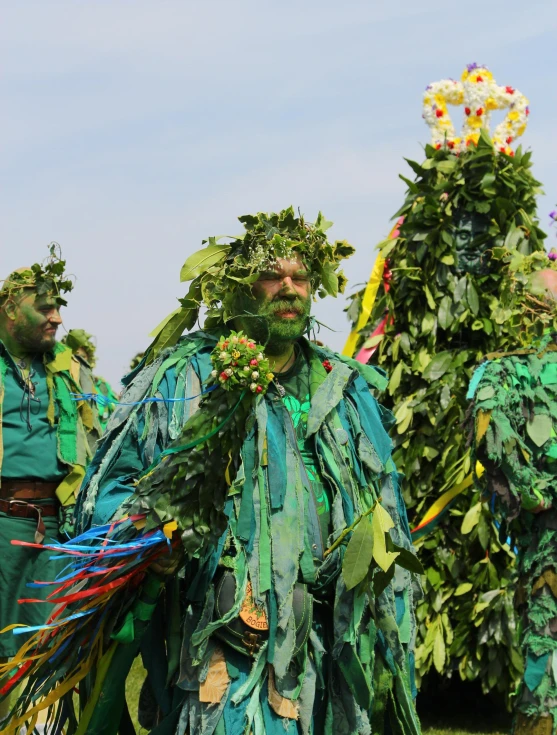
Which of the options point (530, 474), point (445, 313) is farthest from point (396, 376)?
point (530, 474)

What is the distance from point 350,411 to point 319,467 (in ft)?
0.78

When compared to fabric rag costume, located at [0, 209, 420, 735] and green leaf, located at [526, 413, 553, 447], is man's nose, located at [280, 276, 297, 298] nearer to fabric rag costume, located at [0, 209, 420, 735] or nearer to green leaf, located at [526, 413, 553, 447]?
fabric rag costume, located at [0, 209, 420, 735]

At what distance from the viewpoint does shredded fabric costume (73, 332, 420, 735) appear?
11.9 ft

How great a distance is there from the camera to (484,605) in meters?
6.97

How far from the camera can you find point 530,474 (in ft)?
18.0

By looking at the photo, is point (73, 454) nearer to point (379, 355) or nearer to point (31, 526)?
point (31, 526)

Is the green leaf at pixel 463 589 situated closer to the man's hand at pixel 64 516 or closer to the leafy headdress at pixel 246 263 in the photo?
the man's hand at pixel 64 516

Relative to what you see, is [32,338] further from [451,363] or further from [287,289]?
[287,289]

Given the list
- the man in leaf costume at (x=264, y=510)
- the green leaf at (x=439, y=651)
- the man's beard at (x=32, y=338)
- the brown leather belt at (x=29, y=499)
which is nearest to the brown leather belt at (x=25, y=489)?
the brown leather belt at (x=29, y=499)

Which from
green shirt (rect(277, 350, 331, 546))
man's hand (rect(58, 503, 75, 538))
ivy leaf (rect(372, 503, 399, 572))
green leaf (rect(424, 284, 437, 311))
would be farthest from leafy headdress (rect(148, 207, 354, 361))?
green leaf (rect(424, 284, 437, 311))

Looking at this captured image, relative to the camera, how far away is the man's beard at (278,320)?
3893 millimetres

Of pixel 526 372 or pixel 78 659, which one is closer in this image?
pixel 78 659

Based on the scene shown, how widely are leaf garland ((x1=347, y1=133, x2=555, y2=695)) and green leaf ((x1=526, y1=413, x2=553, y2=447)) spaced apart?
1.36 metres

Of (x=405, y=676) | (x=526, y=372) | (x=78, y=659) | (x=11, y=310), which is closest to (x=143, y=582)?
(x=78, y=659)
